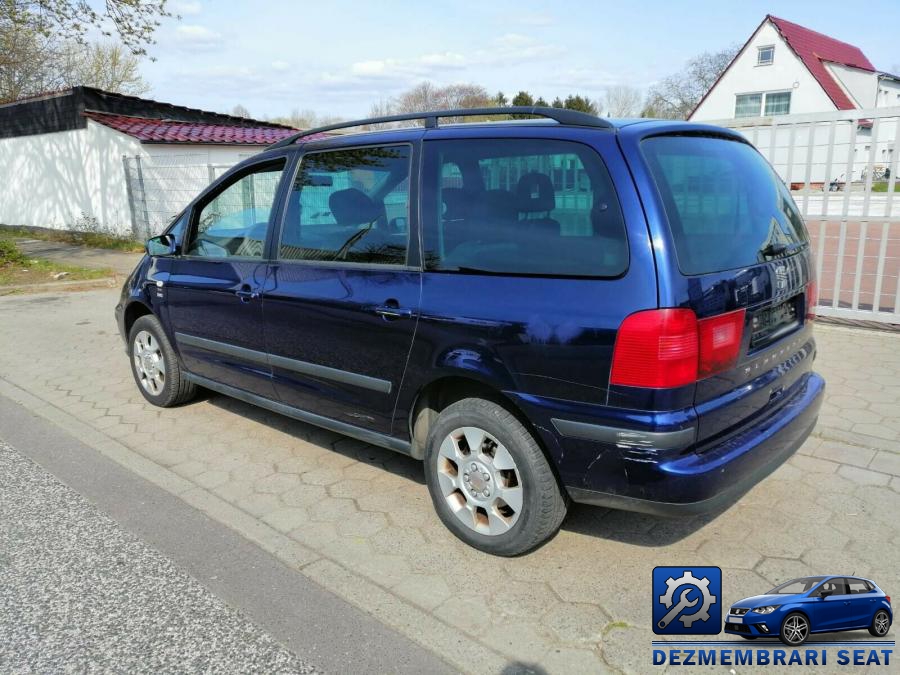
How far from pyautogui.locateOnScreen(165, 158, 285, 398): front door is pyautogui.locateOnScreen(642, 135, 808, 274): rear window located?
234 cm

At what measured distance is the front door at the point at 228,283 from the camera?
13.8ft

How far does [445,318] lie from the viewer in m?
3.09

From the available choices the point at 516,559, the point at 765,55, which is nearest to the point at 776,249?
the point at 516,559

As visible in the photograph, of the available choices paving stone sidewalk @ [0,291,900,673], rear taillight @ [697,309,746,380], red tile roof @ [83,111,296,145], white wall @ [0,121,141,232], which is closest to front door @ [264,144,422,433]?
paving stone sidewalk @ [0,291,900,673]

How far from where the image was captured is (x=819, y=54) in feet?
127

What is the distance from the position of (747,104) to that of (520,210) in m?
41.8

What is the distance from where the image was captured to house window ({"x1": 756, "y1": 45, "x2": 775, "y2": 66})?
37.4m

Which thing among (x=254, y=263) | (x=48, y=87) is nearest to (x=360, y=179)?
(x=254, y=263)

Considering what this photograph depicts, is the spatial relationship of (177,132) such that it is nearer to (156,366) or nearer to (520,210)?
(156,366)

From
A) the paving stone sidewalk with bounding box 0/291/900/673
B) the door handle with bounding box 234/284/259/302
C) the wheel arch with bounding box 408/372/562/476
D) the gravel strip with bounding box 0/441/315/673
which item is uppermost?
the door handle with bounding box 234/284/259/302

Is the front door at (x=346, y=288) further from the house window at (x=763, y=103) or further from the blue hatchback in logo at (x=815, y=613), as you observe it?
the house window at (x=763, y=103)

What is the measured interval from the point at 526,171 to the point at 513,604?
5.86ft

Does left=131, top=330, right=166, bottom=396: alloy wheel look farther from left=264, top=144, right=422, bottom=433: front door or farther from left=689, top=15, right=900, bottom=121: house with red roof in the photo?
left=689, top=15, right=900, bottom=121: house with red roof

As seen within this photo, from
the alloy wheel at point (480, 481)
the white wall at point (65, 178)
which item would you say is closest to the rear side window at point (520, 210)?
the alloy wheel at point (480, 481)
